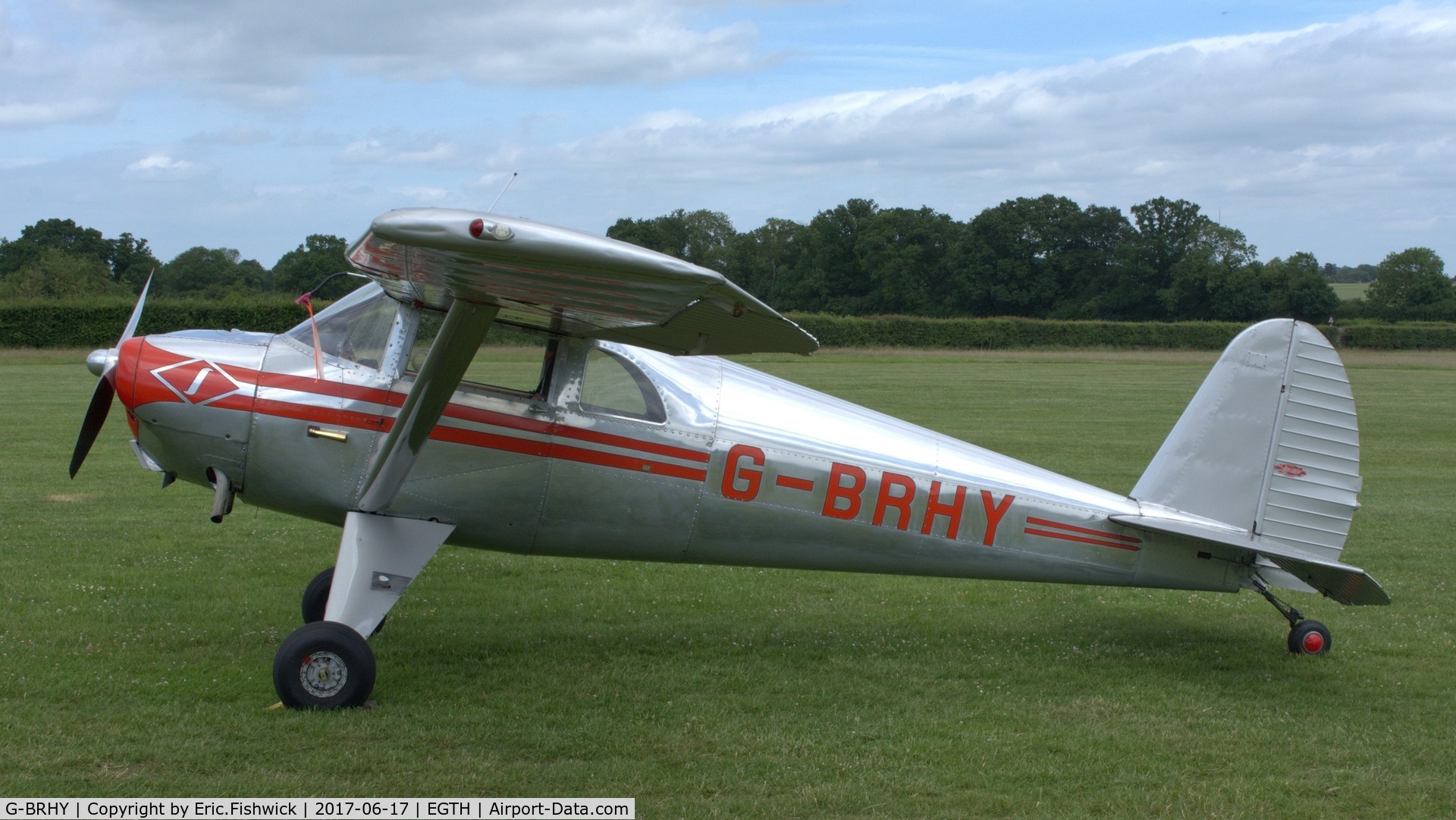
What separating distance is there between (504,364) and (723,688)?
2.27 m

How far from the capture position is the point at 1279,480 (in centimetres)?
666

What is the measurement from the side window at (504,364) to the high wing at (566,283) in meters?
0.16

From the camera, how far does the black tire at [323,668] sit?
532 cm

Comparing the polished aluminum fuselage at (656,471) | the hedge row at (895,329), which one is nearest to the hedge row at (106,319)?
the hedge row at (895,329)

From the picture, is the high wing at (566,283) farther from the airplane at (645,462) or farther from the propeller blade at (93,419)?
the propeller blade at (93,419)

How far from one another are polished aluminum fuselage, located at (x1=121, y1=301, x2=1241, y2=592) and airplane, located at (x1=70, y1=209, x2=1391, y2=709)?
0.01m

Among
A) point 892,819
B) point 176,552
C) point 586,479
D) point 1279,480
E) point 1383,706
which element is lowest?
point 176,552

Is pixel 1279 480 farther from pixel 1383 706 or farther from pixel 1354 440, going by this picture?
pixel 1383 706

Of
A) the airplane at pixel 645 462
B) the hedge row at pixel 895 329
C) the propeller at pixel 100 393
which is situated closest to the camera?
the airplane at pixel 645 462

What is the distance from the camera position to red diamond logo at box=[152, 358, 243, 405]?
580 centimetres

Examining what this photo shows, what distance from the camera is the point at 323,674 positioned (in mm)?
5398

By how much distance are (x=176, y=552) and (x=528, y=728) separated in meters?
5.32

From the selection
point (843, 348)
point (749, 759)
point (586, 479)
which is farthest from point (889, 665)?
point (843, 348)

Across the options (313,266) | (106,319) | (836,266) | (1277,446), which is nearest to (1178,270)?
(836,266)
